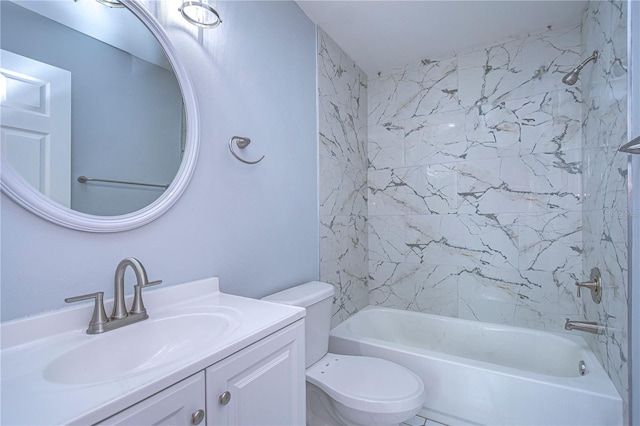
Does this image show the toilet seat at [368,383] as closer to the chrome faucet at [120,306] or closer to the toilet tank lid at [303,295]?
the toilet tank lid at [303,295]

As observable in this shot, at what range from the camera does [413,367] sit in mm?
1829

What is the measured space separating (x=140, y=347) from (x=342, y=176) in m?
1.81

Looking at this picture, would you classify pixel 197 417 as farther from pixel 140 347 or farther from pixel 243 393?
pixel 140 347

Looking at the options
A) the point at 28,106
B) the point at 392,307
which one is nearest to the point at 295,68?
the point at 28,106

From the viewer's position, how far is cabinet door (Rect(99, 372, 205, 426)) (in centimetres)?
59

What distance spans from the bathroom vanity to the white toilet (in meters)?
0.47

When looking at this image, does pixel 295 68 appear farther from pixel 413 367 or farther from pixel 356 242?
pixel 413 367

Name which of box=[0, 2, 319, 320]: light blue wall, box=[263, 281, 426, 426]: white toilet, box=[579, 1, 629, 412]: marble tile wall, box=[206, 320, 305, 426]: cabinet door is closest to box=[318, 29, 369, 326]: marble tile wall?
box=[0, 2, 319, 320]: light blue wall

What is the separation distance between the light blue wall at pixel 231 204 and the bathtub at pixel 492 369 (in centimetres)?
81

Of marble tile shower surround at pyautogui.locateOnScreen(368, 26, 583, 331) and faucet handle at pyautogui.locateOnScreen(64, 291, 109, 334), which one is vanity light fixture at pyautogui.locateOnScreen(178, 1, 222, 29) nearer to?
faucet handle at pyautogui.locateOnScreen(64, 291, 109, 334)

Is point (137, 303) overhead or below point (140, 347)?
overhead

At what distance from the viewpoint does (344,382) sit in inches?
61.7

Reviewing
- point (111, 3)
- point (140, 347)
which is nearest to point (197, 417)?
point (140, 347)

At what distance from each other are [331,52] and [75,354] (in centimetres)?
230
